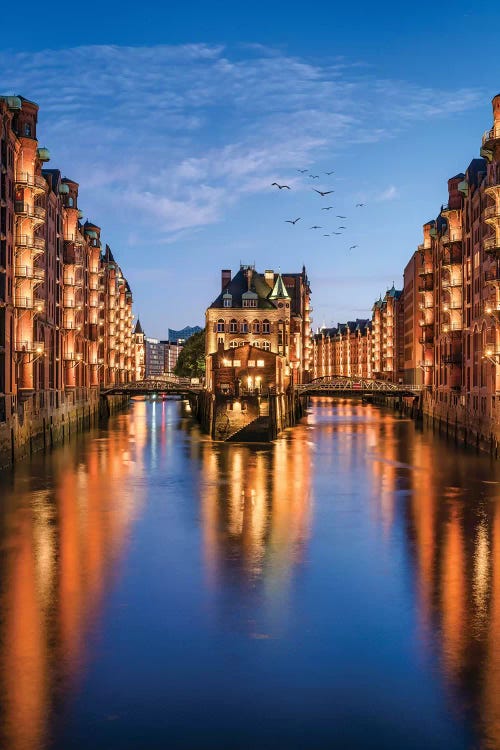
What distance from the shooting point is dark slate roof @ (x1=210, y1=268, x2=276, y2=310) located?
131625 mm

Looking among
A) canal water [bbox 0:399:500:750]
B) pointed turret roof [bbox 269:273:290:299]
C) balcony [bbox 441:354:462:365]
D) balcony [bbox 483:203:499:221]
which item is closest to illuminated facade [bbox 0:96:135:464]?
canal water [bbox 0:399:500:750]

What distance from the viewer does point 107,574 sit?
30797mm

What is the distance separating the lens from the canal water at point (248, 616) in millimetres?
18297

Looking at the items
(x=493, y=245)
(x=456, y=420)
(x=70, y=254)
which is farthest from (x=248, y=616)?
(x=70, y=254)

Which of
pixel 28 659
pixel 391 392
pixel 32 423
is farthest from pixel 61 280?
pixel 28 659

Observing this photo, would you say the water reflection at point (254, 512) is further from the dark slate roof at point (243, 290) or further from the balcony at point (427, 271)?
the dark slate roof at point (243, 290)

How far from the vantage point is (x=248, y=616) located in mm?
25625

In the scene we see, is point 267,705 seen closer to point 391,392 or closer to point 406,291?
point 391,392

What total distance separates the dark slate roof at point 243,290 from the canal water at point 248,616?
3115 inches

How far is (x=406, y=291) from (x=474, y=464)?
350 ft

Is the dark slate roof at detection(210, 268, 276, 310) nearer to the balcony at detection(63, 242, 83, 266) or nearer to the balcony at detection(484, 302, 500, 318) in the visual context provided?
the balcony at detection(63, 242, 83, 266)

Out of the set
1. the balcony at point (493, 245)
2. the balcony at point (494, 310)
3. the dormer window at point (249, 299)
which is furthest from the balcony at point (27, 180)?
the dormer window at point (249, 299)

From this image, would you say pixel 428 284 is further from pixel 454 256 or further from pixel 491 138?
pixel 491 138

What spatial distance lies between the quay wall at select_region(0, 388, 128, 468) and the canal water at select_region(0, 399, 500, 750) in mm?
6563
